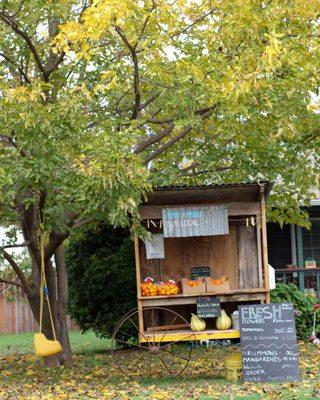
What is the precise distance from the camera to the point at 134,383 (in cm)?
1202

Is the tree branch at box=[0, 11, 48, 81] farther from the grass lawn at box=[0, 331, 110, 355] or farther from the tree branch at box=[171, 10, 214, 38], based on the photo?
the grass lawn at box=[0, 331, 110, 355]

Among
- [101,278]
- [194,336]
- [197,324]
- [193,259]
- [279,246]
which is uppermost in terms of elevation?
[279,246]

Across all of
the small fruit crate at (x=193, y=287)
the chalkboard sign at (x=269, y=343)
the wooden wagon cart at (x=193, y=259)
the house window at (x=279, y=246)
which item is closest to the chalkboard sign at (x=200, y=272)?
the wooden wagon cart at (x=193, y=259)

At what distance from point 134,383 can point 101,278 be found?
477cm

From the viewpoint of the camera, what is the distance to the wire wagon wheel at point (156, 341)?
12.3 m

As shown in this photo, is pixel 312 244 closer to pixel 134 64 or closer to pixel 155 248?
pixel 155 248

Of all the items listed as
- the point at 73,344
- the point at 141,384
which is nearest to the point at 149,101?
the point at 141,384

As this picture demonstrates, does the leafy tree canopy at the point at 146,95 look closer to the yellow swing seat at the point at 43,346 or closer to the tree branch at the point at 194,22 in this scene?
the tree branch at the point at 194,22

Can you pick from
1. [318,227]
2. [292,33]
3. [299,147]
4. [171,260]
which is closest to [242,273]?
[171,260]

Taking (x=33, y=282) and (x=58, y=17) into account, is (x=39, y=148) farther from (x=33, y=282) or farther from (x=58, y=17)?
(x=33, y=282)

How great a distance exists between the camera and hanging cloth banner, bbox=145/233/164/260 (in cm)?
1291

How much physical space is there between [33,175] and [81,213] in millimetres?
1377

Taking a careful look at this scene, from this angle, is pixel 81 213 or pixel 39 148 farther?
pixel 81 213

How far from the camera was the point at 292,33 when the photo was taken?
42.5 feet
